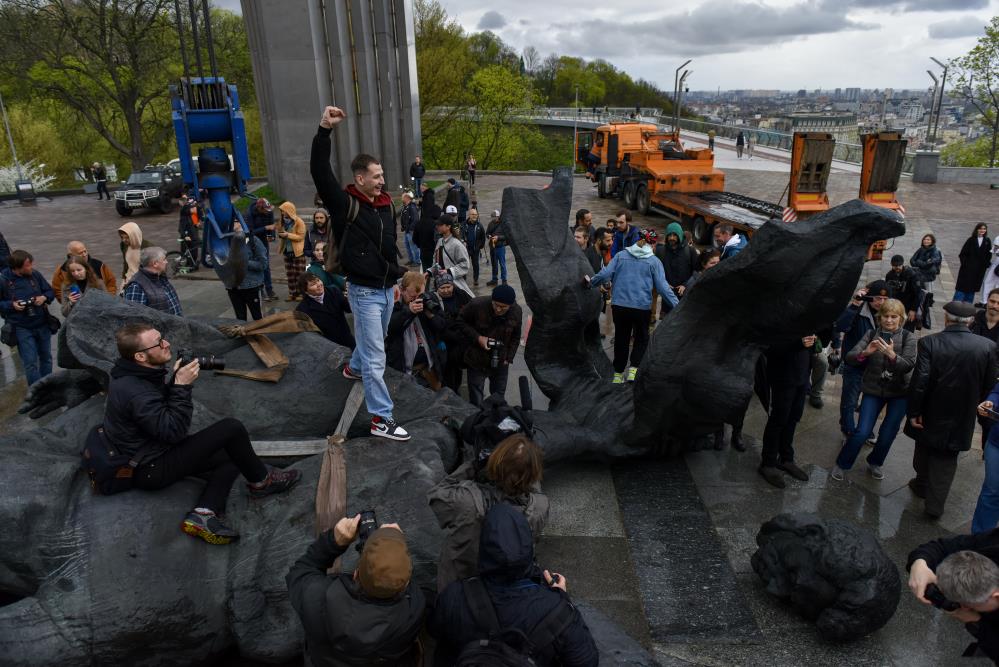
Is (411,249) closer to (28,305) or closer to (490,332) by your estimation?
(28,305)

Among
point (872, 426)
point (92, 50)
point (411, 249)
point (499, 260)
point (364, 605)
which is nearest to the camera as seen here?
point (364, 605)

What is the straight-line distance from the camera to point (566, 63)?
80938mm

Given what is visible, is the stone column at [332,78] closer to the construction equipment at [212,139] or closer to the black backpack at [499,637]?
the construction equipment at [212,139]

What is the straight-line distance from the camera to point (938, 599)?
101 inches

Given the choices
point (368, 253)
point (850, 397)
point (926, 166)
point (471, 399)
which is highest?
point (368, 253)

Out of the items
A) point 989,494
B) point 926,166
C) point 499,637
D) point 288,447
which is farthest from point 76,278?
point 926,166

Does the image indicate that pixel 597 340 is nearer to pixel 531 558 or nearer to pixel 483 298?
pixel 483 298

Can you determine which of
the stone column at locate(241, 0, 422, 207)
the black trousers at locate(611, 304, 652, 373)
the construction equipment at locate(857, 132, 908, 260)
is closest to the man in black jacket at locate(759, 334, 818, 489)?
the black trousers at locate(611, 304, 652, 373)

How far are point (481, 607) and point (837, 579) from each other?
215 centimetres

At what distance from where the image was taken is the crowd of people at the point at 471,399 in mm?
2566

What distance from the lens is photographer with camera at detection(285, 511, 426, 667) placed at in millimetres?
2467

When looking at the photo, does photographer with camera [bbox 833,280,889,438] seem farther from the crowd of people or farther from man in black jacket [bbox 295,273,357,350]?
man in black jacket [bbox 295,273,357,350]

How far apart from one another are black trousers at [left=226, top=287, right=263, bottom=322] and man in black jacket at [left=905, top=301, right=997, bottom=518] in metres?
7.03

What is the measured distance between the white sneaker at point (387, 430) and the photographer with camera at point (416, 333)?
1136 mm
